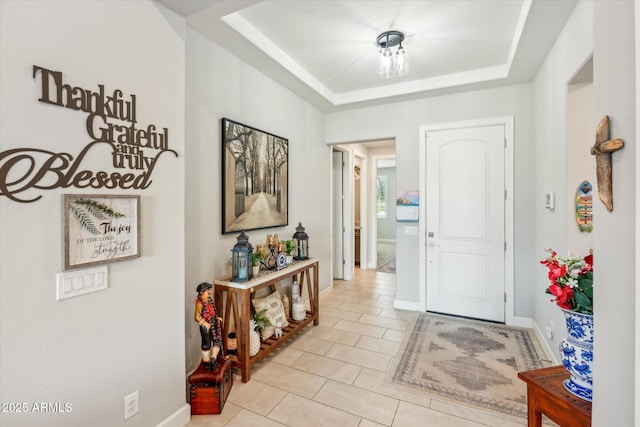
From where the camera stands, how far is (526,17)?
2072 millimetres

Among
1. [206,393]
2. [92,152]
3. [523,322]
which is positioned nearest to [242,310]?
[206,393]

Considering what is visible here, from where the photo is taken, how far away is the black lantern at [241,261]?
92.7 inches

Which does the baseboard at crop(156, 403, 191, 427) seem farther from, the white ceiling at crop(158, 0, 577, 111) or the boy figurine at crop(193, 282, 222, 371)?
the white ceiling at crop(158, 0, 577, 111)

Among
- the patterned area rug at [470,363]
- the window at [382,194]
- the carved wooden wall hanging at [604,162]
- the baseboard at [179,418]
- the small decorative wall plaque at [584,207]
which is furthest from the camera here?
the window at [382,194]

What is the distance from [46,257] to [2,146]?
453mm

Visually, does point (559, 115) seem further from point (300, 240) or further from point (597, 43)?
point (300, 240)

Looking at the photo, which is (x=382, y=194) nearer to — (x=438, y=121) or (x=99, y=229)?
(x=438, y=121)

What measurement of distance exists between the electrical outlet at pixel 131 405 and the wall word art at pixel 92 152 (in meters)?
1.07

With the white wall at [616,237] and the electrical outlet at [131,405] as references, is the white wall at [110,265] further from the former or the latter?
the white wall at [616,237]

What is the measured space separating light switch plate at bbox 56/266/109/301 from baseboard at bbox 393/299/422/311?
3.23m

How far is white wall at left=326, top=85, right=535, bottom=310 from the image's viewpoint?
322 cm

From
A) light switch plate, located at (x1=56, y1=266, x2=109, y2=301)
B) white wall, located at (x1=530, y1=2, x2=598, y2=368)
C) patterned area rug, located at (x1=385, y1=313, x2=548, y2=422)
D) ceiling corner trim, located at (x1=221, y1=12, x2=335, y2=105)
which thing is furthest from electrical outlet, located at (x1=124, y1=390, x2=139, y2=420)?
white wall, located at (x1=530, y1=2, x2=598, y2=368)

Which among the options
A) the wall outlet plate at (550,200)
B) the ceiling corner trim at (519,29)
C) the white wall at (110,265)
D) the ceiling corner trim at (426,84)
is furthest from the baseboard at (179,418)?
the ceiling corner trim at (426,84)

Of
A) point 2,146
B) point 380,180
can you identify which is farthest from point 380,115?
point 380,180
